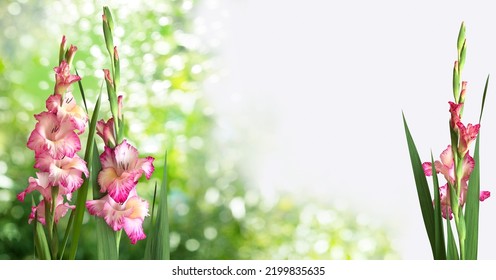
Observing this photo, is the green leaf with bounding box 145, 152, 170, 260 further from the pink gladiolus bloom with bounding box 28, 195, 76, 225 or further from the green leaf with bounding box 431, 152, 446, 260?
the green leaf with bounding box 431, 152, 446, 260

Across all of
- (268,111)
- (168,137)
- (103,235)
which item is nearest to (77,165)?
(103,235)

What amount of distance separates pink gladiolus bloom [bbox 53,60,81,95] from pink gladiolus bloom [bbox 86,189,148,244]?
0.18m

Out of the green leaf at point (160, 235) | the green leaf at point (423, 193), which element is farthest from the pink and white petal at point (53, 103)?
the green leaf at point (423, 193)

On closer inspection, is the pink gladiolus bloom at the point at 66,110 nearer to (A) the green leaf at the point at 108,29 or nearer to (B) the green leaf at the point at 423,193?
(A) the green leaf at the point at 108,29

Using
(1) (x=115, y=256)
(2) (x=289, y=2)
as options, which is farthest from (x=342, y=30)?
(1) (x=115, y=256)

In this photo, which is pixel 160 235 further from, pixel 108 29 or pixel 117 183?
pixel 108 29

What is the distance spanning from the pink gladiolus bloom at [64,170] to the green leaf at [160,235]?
0.50 ft

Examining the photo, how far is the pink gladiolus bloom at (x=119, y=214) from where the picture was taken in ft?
3.57

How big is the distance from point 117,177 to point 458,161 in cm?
56

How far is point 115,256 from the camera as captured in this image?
3.69ft

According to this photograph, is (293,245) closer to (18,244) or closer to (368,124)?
(368,124)

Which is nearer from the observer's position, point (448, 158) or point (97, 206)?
point (97, 206)

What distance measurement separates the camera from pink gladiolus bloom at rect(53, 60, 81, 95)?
1.07 metres

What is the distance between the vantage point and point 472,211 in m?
1.20
